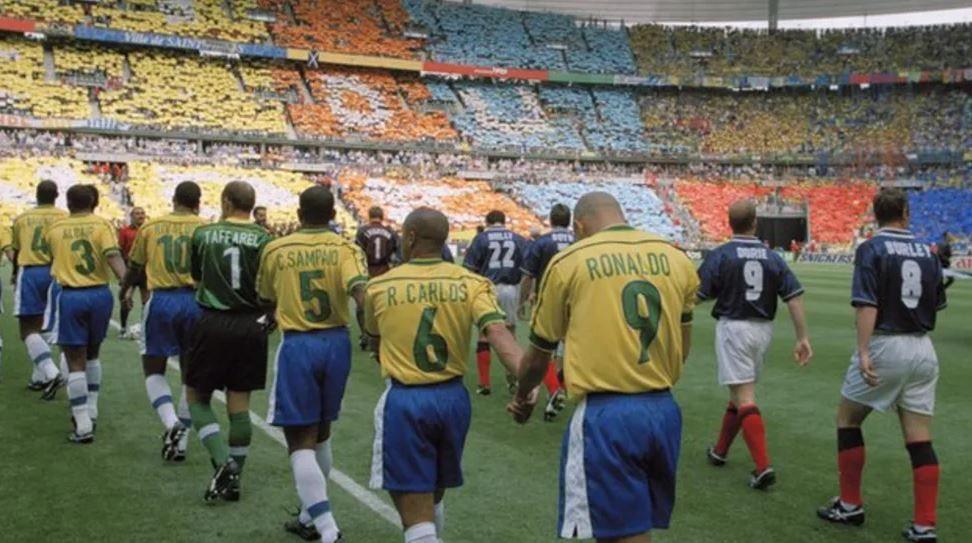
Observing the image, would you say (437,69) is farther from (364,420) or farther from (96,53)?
(364,420)

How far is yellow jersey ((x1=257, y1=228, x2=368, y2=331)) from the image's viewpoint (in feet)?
16.9

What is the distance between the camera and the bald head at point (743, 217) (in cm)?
653

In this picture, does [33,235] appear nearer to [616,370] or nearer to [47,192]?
[47,192]

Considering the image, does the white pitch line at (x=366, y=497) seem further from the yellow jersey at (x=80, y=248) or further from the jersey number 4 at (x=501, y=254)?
the jersey number 4 at (x=501, y=254)

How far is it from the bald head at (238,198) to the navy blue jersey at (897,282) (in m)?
4.00

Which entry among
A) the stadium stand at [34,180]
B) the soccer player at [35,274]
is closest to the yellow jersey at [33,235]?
the soccer player at [35,274]

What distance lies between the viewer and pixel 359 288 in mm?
4965

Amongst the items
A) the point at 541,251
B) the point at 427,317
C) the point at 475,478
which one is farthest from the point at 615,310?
the point at 541,251

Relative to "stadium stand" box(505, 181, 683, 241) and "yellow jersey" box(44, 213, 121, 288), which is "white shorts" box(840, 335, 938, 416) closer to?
"yellow jersey" box(44, 213, 121, 288)

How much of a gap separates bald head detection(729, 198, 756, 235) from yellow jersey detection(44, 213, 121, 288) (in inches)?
206

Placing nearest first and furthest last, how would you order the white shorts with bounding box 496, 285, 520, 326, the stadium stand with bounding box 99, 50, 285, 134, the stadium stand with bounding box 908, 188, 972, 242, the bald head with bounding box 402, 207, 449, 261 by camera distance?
the bald head with bounding box 402, 207, 449, 261 < the white shorts with bounding box 496, 285, 520, 326 < the stadium stand with bounding box 99, 50, 285, 134 < the stadium stand with bounding box 908, 188, 972, 242

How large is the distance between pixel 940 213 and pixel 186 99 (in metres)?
44.5

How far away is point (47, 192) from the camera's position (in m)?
8.60

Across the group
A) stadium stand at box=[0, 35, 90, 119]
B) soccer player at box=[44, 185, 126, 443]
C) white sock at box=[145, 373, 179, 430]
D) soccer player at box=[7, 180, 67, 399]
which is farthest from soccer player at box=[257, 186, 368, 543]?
stadium stand at box=[0, 35, 90, 119]
